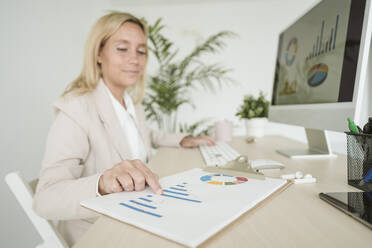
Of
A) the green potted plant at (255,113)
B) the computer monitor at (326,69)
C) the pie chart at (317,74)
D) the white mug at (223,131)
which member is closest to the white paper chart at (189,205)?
the computer monitor at (326,69)

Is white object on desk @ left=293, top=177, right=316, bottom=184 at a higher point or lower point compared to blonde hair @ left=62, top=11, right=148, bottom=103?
lower

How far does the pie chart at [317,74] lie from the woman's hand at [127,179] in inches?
23.5

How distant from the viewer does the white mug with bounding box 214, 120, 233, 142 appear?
4.31 ft

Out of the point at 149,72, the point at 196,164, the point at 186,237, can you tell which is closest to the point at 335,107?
the point at 196,164

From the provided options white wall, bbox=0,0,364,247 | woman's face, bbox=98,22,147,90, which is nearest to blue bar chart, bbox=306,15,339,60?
woman's face, bbox=98,22,147,90

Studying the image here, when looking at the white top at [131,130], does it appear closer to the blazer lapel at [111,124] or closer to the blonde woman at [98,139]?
the blonde woman at [98,139]

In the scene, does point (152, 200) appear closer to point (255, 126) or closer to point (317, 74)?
point (317, 74)

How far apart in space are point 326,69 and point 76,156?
2.59 feet

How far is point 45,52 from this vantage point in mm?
2039

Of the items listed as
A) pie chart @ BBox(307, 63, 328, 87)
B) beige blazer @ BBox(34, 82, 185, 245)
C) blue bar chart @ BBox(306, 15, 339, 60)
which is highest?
blue bar chart @ BBox(306, 15, 339, 60)

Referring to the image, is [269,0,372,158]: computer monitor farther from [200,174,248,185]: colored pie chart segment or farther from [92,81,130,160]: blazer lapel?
[92,81,130,160]: blazer lapel

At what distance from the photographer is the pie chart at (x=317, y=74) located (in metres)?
0.70

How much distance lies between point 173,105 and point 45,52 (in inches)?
49.7

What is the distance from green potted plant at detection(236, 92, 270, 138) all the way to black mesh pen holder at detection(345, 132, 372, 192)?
93cm
